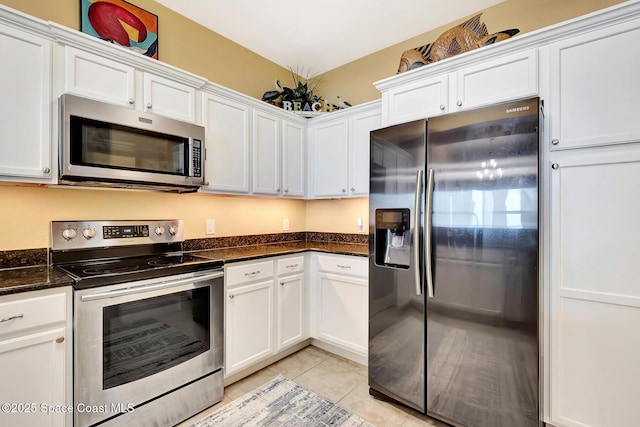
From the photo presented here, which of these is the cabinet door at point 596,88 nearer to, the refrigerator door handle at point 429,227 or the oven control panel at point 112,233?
the refrigerator door handle at point 429,227

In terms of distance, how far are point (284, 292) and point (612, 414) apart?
2076 millimetres

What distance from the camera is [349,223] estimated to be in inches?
125

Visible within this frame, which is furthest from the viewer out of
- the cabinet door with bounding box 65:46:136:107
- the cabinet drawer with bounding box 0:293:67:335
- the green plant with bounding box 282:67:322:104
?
the green plant with bounding box 282:67:322:104

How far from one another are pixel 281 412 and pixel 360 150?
2134 millimetres

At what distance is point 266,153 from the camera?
2.75 m

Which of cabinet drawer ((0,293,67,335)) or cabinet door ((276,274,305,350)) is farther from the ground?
cabinet drawer ((0,293,67,335))

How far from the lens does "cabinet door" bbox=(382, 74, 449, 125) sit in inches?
80.3

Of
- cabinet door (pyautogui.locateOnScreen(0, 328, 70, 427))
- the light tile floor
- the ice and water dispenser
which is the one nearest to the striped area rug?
the light tile floor

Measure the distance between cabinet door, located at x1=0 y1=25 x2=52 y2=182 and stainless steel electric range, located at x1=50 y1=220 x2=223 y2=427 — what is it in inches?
17.3

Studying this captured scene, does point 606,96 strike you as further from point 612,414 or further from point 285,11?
point 285,11

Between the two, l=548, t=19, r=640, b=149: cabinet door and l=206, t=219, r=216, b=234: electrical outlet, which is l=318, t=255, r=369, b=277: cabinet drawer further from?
l=548, t=19, r=640, b=149: cabinet door

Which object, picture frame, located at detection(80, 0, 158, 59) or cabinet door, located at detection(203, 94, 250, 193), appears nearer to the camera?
picture frame, located at detection(80, 0, 158, 59)

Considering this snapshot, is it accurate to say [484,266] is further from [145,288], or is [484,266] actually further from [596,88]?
[145,288]

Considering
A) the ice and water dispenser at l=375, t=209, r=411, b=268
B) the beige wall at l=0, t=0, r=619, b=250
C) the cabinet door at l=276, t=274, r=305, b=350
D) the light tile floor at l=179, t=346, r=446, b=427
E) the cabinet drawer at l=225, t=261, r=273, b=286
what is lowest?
the light tile floor at l=179, t=346, r=446, b=427
